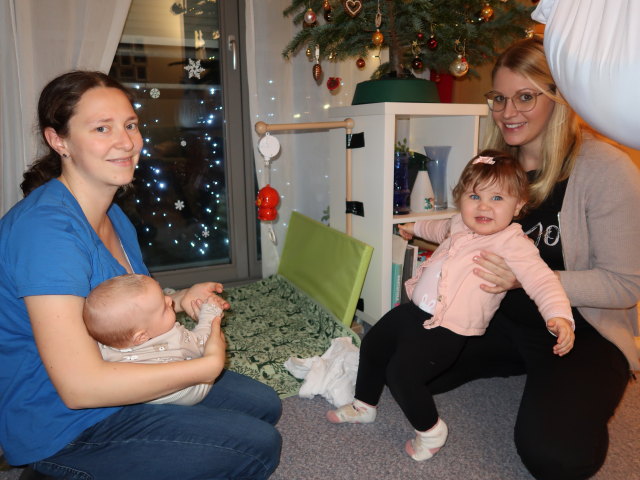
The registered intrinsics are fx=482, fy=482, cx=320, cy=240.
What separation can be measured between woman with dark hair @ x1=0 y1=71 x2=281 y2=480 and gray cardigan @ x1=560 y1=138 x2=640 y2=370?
1.00 m

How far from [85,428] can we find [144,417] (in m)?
0.12

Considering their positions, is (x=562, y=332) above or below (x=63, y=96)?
below

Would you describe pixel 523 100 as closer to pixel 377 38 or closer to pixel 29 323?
pixel 377 38

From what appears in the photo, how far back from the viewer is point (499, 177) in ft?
4.57

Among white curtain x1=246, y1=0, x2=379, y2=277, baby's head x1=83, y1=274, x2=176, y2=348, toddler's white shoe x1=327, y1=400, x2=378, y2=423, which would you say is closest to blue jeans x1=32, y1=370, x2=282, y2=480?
baby's head x1=83, y1=274, x2=176, y2=348

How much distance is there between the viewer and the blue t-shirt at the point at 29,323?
96 cm

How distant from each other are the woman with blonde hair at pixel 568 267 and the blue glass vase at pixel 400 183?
1.94ft

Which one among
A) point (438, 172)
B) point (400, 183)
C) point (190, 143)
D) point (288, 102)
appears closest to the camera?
point (400, 183)

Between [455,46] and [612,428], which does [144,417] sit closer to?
[612,428]

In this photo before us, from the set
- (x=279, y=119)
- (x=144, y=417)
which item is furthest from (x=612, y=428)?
(x=279, y=119)

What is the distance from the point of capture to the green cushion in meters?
2.02

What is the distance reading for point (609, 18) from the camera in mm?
521

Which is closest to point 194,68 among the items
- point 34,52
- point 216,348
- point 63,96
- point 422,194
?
point 34,52

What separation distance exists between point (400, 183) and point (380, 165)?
0.24 meters
